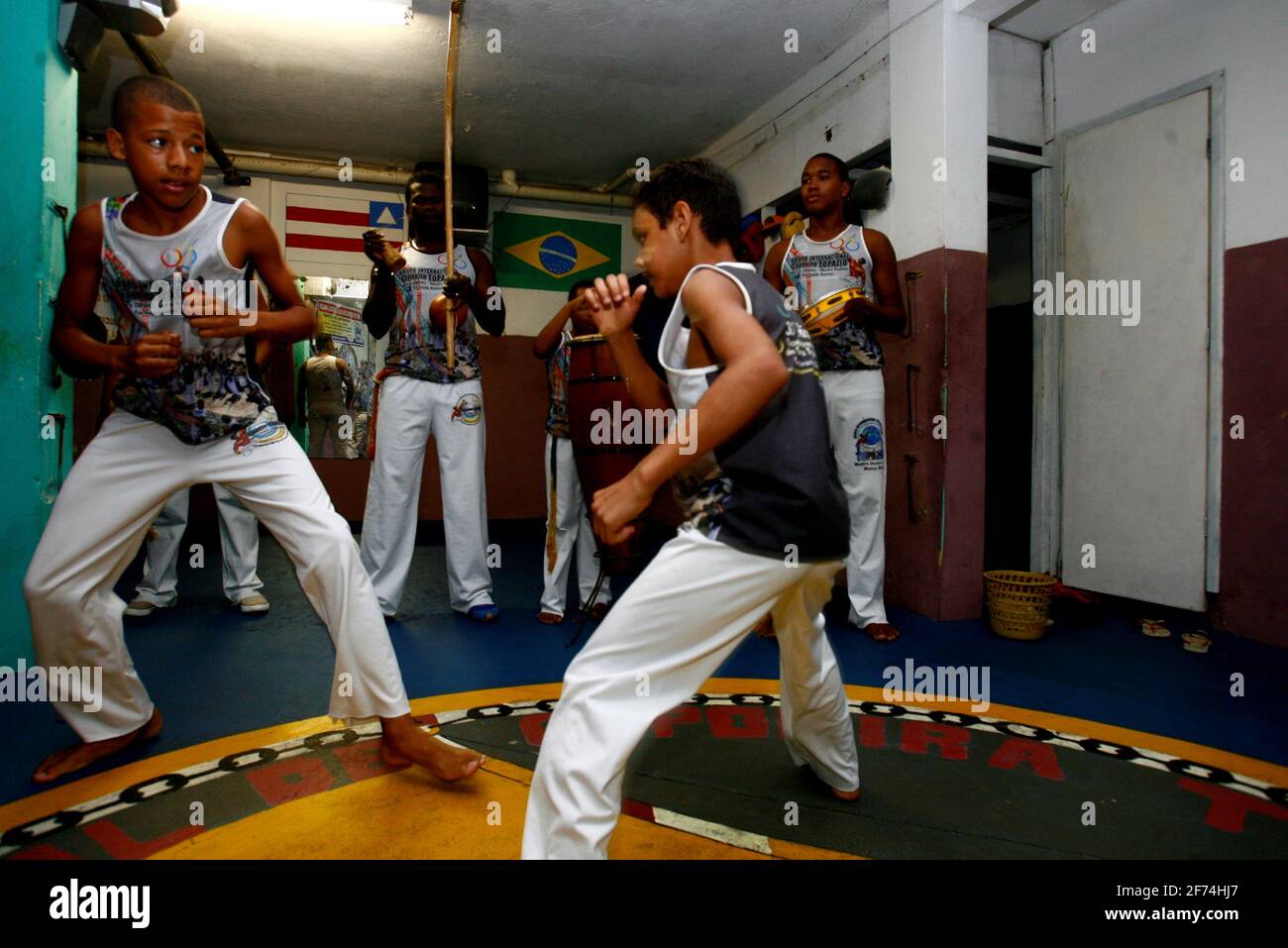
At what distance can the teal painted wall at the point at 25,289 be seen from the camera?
8.73 feet

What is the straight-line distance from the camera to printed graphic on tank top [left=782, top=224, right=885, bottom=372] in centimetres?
383

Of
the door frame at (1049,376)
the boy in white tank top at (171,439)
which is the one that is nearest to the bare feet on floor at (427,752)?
the boy in white tank top at (171,439)

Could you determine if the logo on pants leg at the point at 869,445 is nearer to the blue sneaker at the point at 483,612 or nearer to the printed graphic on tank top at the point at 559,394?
the printed graphic on tank top at the point at 559,394

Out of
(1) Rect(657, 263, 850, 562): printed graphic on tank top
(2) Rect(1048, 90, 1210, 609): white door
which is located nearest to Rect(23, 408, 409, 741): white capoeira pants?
(1) Rect(657, 263, 850, 562): printed graphic on tank top

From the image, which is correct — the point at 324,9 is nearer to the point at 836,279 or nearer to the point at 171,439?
the point at 836,279

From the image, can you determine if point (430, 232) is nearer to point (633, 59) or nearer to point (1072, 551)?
point (633, 59)

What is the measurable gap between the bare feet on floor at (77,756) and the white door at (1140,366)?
15.8 ft

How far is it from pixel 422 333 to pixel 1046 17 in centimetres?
416

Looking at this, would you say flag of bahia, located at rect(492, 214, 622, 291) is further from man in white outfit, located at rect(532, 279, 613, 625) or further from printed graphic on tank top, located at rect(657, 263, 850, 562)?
printed graphic on tank top, located at rect(657, 263, 850, 562)

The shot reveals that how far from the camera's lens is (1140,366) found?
436cm

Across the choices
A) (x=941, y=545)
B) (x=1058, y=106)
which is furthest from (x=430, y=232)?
(x=1058, y=106)

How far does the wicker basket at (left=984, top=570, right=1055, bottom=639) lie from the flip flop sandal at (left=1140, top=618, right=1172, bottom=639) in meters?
0.54

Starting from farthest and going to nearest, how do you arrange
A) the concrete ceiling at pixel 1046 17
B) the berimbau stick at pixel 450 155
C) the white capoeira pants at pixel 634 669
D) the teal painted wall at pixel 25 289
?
the concrete ceiling at pixel 1046 17 → the berimbau stick at pixel 450 155 → the teal painted wall at pixel 25 289 → the white capoeira pants at pixel 634 669
